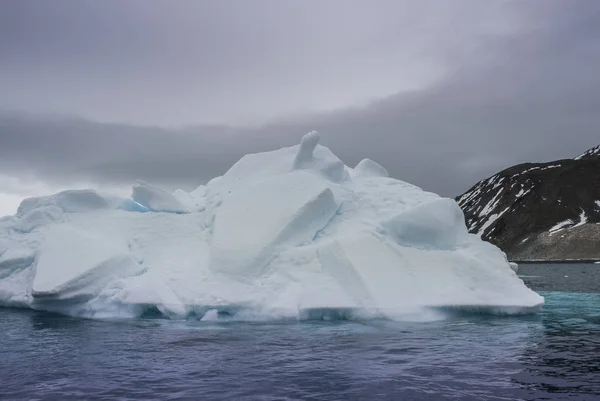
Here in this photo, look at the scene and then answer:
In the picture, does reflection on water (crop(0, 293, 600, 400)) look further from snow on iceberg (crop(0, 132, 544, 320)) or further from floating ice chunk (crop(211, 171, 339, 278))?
floating ice chunk (crop(211, 171, 339, 278))

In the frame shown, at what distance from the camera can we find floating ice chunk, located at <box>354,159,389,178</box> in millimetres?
26828

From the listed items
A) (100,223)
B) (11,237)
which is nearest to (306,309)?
(100,223)

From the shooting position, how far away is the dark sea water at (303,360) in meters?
8.77

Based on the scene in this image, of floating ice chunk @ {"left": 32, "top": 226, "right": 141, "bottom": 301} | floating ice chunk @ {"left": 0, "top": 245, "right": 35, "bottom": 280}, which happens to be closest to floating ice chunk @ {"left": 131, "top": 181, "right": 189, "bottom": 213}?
floating ice chunk @ {"left": 32, "top": 226, "right": 141, "bottom": 301}

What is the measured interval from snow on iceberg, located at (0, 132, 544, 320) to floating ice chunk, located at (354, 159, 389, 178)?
364 cm

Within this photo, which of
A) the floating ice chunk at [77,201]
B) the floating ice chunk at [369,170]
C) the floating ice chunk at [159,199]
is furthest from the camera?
the floating ice chunk at [369,170]

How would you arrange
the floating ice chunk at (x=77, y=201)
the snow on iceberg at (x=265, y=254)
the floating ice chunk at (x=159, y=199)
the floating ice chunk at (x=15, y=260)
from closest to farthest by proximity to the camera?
the snow on iceberg at (x=265, y=254) → the floating ice chunk at (x=15, y=260) → the floating ice chunk at (x=159, y=199) → the floating ice chunk at (x=77, y=201)

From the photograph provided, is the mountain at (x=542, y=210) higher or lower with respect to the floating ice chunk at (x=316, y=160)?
higher

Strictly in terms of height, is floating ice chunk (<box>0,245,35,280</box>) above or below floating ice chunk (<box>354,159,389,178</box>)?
below

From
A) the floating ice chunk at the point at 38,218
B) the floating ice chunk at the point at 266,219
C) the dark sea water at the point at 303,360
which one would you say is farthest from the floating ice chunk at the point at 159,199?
the dark sea water at the point at 303,360

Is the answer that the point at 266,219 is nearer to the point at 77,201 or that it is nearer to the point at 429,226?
the point at 429,226

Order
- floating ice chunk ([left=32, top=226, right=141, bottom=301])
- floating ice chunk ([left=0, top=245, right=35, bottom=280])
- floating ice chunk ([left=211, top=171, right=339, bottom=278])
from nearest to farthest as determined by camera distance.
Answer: floating ice chunk ([left=32, top=226, right=141, bottom=301])
floating ice chunk ([left=211, top=171, right=339, bottom=278])
floating ice chunk ([left=0, top=245, right=35, bottom=280])

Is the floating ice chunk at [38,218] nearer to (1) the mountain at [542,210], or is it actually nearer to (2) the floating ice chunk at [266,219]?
(2) the floating ice chunk at [266,219]

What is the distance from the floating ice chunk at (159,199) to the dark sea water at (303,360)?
6.61m
